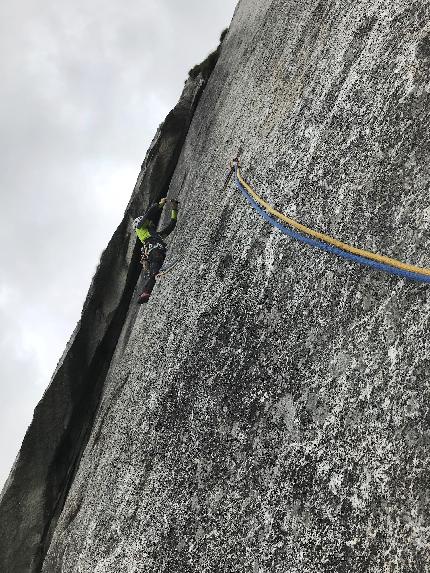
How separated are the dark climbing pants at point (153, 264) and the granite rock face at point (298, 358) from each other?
134cm

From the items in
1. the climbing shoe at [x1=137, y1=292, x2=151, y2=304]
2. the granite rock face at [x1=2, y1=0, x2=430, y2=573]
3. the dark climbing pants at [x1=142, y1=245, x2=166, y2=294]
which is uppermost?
the dark climbing pants at [x1=142, y1=245, x2=166, y2=294]

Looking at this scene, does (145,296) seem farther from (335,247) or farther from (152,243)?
(335,247)

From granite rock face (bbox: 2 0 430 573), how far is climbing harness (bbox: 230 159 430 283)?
4.8 inches

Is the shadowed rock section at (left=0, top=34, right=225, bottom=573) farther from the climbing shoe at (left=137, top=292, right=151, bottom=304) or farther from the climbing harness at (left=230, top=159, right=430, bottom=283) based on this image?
the climbing harness at (left=230, top=159, right=430, bottom=283)

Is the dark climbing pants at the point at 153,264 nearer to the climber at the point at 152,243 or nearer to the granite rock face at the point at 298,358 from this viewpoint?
the climber at the point at 152,243

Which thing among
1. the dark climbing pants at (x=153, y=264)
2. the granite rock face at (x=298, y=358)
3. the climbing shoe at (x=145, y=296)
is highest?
the dark climbing pants at (x=153, y=264)

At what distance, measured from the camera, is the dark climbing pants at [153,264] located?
927 cm

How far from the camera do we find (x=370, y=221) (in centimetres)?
423

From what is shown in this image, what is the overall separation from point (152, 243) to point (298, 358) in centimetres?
560

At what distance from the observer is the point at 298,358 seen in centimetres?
438

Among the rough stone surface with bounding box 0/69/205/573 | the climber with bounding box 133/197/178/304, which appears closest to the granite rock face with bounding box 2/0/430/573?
the climber with bounding box 133/197/178/304

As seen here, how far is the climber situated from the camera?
9273mm

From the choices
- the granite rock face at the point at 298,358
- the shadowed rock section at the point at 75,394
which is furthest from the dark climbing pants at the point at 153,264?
the shadowed rock section at the point at 75,394

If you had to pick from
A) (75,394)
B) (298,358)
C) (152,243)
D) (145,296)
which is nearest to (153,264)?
(152,243)
